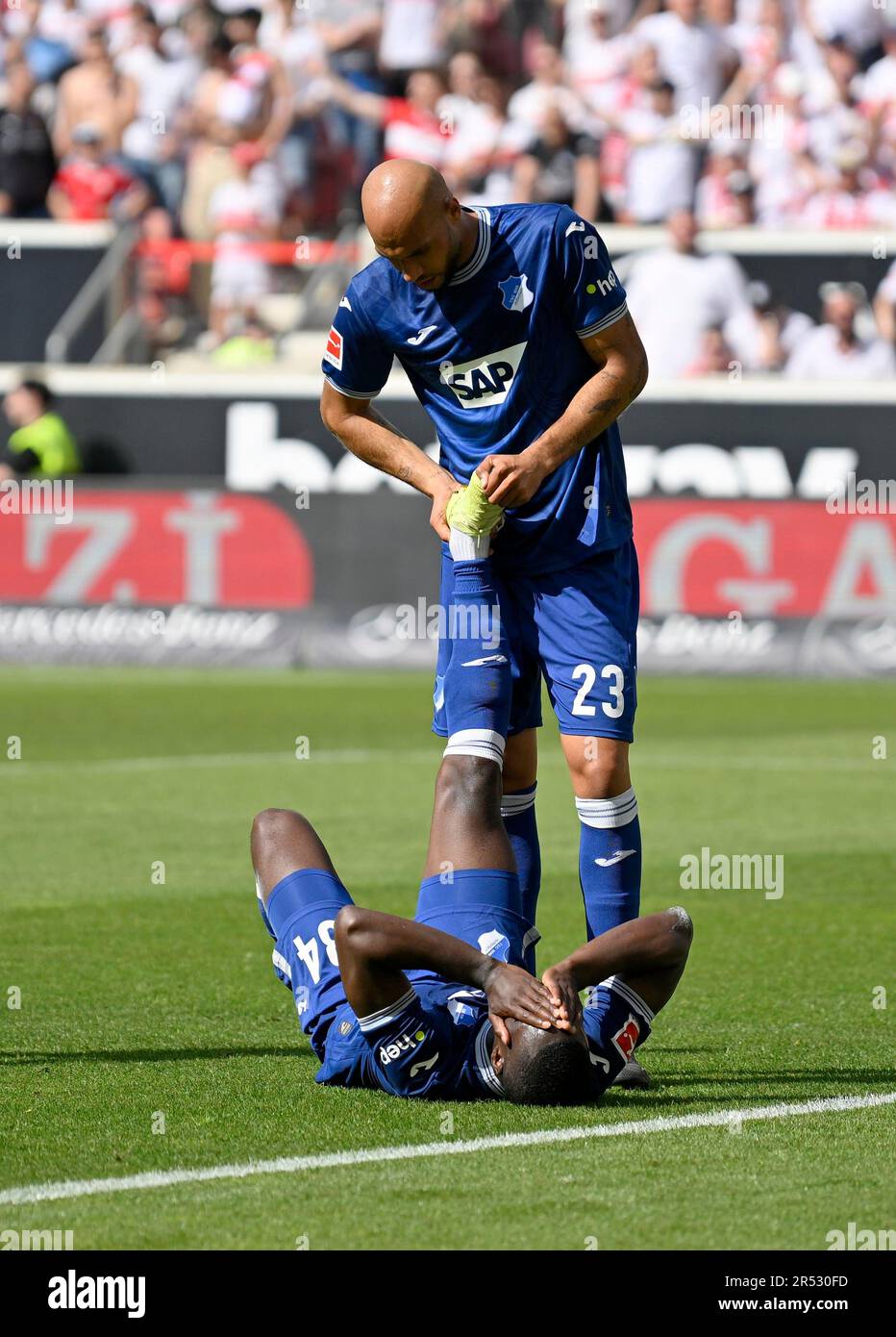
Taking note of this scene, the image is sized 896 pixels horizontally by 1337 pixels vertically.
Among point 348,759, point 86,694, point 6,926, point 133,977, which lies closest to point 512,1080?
point 133,977

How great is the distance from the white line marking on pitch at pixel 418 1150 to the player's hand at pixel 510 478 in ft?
5.91

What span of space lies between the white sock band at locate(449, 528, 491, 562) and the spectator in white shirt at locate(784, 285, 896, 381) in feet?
44.5

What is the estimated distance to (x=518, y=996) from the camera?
485cm

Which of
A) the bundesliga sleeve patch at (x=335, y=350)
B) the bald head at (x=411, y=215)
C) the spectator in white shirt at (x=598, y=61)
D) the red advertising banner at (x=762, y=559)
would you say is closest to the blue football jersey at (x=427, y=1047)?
the bald head at (x=411, y=215)

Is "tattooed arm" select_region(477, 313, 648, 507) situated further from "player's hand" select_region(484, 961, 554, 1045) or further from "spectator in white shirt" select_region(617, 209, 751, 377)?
"spectator in white shirt" select_region(617, 209, 751, 377)

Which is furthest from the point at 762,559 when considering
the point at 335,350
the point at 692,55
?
the point at 335,350

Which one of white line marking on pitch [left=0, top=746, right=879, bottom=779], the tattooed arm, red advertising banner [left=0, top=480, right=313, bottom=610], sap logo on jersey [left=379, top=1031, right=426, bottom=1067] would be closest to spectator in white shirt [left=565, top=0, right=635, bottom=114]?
red advertising banner [left=0, top=480, right=313, bottom=610]

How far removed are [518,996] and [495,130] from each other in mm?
17024

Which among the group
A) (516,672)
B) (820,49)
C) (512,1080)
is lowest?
(512,1080)

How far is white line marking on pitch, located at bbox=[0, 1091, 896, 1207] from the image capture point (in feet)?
14.5

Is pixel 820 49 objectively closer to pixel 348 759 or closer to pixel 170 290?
pixel 170 290

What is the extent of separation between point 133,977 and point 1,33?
18.6 metres

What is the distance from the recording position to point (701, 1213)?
13.9 ft

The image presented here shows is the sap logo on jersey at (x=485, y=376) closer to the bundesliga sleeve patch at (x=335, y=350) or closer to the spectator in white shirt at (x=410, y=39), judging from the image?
the bundesliga sleeve patch at (x=335, y=350)
